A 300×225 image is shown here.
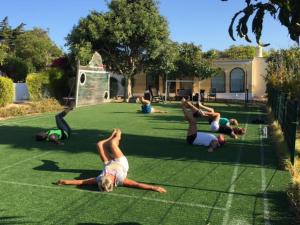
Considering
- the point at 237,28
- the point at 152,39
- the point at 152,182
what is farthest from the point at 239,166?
the point at 152,39

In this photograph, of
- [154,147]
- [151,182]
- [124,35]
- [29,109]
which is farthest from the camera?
[124,35]

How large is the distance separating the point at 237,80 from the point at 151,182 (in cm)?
3461

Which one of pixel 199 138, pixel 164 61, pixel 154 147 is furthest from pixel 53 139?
pixel 164 61

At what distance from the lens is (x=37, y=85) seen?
26.1 meters

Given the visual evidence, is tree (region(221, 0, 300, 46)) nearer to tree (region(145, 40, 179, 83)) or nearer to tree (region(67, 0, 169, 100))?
tree (region(67, 0, 169, 100))

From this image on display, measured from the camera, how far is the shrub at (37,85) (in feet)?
84.4

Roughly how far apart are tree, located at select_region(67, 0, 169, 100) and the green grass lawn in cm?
1756

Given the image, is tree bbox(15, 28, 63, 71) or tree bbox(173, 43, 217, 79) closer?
tree bbox(173, 43, 217, 79)

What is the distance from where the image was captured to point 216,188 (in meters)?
7.52

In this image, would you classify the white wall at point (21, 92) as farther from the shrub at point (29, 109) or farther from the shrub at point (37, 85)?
the shrub at point (29, 109)

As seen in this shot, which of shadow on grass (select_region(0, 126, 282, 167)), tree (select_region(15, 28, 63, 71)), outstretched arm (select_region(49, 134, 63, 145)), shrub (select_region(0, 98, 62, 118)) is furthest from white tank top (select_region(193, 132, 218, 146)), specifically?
tree (select_region(15, 28, 63, 71))

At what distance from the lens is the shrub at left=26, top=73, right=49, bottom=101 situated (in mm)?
25734

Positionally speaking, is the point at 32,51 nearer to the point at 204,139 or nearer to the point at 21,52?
the point at 21,52

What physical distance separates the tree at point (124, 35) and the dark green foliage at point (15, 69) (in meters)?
12.5
